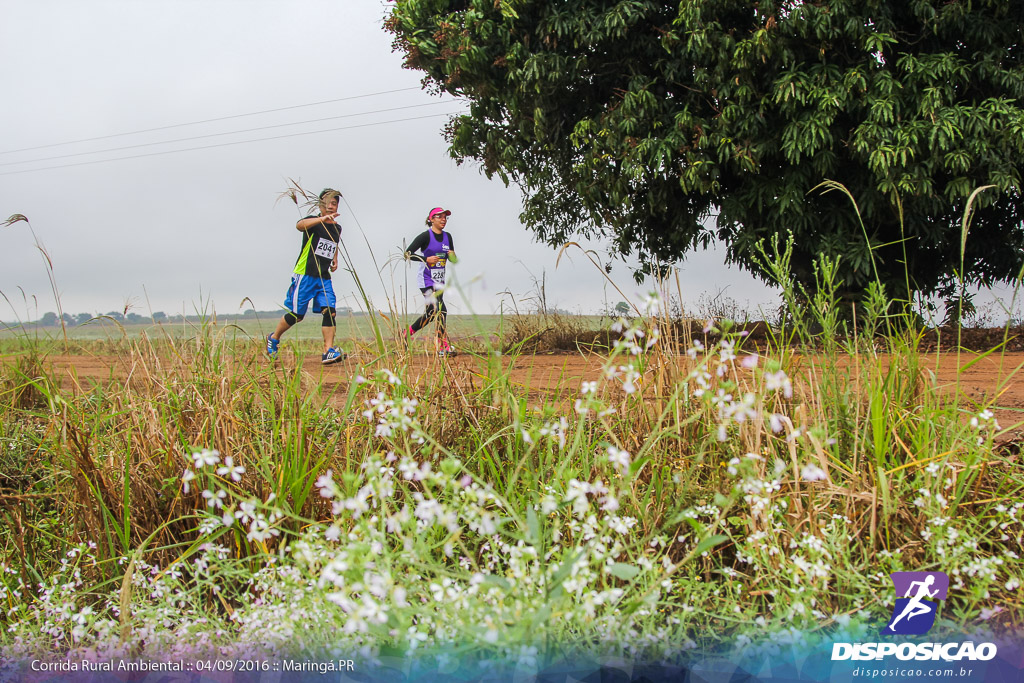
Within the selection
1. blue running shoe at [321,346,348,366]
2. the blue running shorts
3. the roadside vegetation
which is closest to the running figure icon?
the roadside vegetation

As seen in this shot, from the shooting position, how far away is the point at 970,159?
871 cm

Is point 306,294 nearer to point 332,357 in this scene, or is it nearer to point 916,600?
point 332,357

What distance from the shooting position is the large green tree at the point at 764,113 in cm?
898

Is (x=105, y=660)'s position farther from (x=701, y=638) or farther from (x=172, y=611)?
(x=701, y=638)

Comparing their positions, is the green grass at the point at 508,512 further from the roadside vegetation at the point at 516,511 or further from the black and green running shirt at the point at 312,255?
the black and green running shirt at the point at 312,255

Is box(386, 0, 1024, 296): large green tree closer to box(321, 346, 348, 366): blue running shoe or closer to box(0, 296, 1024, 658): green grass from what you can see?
box(321, 346, 348, 366): blue running shoe

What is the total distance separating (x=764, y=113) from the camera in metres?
9.94

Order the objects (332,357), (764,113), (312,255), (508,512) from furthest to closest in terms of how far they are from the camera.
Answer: (764,113)
(312,255)
(332,357)
(508,512)

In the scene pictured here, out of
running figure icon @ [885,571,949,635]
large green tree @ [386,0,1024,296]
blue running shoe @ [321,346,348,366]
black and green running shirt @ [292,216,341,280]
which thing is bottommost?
running figure icon @ [885,571,949,635]

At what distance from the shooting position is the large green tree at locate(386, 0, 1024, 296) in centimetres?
898

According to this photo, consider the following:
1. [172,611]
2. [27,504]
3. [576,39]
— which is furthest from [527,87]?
[172,611]

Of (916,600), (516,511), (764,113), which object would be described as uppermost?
(764,113)

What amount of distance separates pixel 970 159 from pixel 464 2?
8838mm

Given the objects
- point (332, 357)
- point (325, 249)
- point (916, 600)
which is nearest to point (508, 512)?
point (916, 600)
